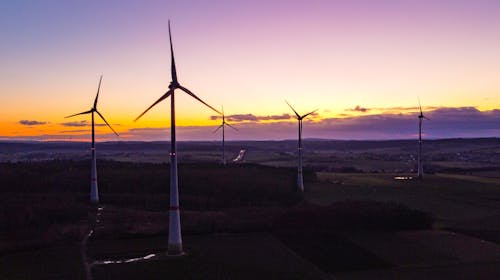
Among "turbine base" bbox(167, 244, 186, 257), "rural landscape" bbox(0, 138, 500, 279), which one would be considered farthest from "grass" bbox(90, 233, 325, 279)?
"turbine base" bbox(167, 244, 186, 257)

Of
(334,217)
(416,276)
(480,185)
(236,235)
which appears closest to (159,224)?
(236,235)

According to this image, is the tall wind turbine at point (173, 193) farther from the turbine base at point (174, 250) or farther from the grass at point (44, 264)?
the grass at point (44, 264)

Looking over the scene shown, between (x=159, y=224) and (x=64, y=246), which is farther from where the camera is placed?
(x=159, y=224)

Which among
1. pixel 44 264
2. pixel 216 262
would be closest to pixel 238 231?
pixel 216 262

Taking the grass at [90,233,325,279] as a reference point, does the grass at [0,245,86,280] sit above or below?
above

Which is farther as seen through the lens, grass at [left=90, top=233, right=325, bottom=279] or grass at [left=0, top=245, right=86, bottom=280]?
grass at [left=90, top=233, right=325, bottom=279]

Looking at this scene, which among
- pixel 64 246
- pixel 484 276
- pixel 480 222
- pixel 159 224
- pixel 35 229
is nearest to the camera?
pixel 484 276

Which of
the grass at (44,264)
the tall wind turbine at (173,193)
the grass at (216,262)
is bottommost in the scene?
the grass at (216,262)

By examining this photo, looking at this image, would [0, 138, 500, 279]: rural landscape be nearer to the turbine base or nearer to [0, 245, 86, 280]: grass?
[0, 245, 86, 280]: grass

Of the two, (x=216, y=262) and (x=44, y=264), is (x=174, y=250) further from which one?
(x=44, y=264)

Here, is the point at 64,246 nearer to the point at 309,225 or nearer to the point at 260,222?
the point at 260,222

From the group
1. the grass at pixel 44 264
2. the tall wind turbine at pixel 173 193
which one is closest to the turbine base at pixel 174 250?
the tall wind turbine at pixel 173 193
